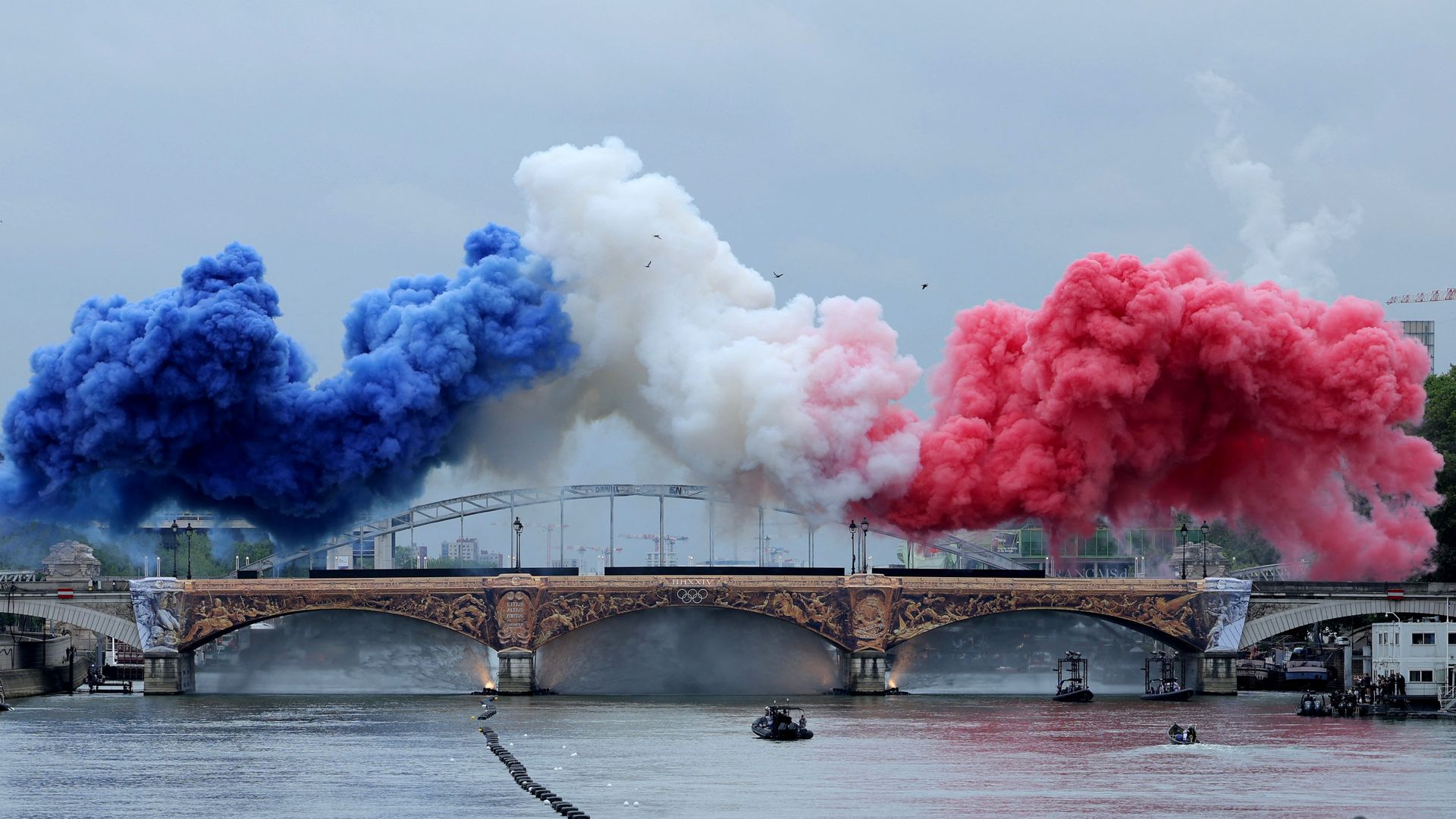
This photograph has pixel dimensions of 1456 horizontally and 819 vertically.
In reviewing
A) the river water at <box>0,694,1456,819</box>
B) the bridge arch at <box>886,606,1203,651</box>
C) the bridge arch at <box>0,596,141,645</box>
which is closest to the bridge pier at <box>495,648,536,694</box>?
the river water at <box>0,694,1456,819</box>

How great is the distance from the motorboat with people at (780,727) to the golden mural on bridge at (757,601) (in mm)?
22432

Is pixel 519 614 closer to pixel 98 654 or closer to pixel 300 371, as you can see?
pixel 300 371

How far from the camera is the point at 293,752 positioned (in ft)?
330

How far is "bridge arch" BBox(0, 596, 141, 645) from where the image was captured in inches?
5453

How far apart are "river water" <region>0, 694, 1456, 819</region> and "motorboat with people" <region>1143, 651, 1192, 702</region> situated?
7.77 feet

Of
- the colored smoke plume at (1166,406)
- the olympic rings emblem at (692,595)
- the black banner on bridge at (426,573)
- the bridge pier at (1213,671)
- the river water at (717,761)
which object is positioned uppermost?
the colored smoke plume at (1166,406)

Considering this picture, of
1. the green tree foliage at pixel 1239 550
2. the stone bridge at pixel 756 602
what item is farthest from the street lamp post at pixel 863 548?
the green tree foliage at pixel 1239 550

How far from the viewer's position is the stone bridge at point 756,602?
131500 millimetres

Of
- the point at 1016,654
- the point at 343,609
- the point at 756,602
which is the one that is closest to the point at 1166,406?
the point at 1016,654

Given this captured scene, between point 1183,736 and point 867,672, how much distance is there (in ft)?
105

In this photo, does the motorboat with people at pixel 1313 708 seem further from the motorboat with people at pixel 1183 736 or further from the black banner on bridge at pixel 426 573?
the black banner on bridge at pixel 426 573

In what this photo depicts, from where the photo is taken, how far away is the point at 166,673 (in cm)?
13800

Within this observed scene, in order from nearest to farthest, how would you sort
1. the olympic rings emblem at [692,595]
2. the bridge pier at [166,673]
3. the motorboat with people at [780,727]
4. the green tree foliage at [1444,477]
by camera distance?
the motorboat with people at [780,727] → the olympic rings emblem at [692,595] → the bridge pier at [166,673] → the green tree foliage at [1444,477]

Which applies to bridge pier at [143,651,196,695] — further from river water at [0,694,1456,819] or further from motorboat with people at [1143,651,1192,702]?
motorboat with people at [1143,651,1192,702]
